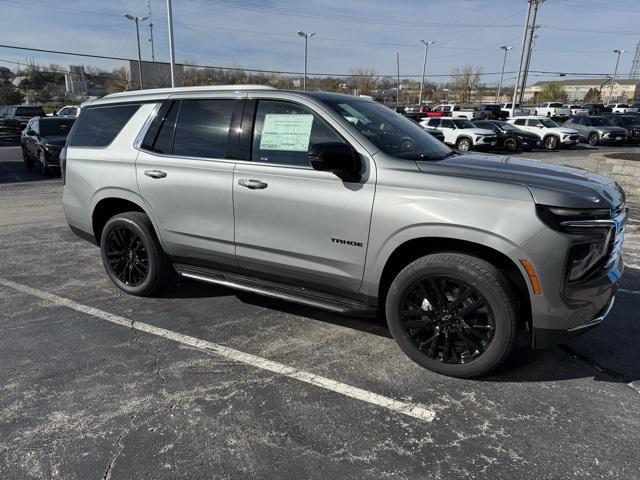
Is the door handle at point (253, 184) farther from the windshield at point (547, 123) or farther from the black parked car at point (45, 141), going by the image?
the windshield at point (547, 123)

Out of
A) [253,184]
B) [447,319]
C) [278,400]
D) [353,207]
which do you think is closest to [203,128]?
[253,184]

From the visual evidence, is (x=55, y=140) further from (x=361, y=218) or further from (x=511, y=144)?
(x=511, y=144)

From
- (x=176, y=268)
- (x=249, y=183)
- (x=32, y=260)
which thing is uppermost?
(x=249, y=183)

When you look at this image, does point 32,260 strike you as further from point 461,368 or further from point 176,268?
point 461,368

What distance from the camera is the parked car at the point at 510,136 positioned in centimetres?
2380

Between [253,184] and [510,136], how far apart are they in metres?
22.9

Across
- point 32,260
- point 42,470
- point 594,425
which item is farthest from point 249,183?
point 32,260

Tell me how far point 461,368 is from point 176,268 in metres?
2.62

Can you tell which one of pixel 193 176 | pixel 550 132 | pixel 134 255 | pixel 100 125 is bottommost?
pixel 134 255

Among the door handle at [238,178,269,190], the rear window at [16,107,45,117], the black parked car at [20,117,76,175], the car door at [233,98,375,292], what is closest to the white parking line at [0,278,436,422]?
the car door at [233,98,375,292]

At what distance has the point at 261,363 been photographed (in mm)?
3504

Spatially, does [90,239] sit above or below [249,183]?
below

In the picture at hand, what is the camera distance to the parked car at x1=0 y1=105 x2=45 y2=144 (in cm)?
2650

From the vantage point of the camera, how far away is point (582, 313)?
117 inches
